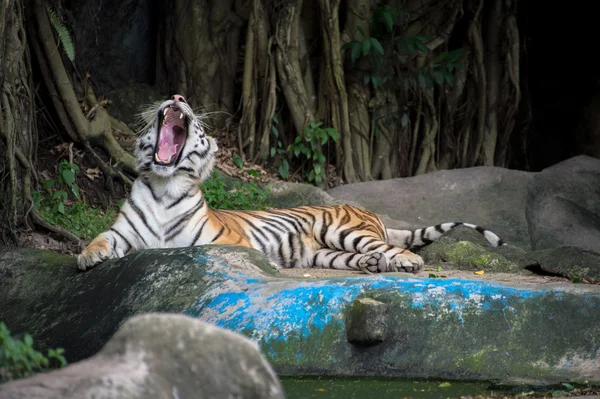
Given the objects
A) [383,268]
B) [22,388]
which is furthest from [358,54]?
[22,388]

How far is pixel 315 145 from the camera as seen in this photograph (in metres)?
9.31

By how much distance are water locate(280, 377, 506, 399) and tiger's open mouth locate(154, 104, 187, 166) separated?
2.35 m

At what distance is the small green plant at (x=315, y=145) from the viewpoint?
30.5 ft

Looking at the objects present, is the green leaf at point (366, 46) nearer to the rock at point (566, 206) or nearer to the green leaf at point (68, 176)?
the rock at point (566, 206)

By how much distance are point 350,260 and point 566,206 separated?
3.04 metres

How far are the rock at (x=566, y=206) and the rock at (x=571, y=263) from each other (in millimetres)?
2233

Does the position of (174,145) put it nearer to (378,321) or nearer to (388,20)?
(378,321)

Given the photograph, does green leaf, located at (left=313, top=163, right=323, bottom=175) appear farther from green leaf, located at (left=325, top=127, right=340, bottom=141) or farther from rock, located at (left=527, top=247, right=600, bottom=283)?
rock, located at (left=527, top=247, right=600, bottom=283)

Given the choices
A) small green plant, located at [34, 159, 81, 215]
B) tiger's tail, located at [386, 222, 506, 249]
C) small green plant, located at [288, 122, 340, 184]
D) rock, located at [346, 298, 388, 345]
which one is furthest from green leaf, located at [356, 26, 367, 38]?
rock, located at [346, 298, 388, 345]

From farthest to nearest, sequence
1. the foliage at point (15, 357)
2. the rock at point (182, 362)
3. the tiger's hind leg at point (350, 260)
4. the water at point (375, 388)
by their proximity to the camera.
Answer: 1. the tiger's hind leg at point (350, 260)
2. the water at point (375, 388)
3. the foliage at point (15, 357)
4. the rock at point (182, 362)

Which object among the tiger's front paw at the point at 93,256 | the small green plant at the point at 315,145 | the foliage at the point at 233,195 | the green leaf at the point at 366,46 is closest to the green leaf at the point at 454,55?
the green leaf at the point at 366,46

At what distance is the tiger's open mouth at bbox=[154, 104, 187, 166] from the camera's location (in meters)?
6.03

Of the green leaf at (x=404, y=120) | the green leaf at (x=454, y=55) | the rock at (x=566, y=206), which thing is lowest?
the rock at (x=566, y=206)

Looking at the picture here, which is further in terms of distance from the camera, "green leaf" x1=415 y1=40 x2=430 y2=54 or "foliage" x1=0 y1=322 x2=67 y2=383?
"green leaf" x1=415 y1=40 x2=430 y2=54
